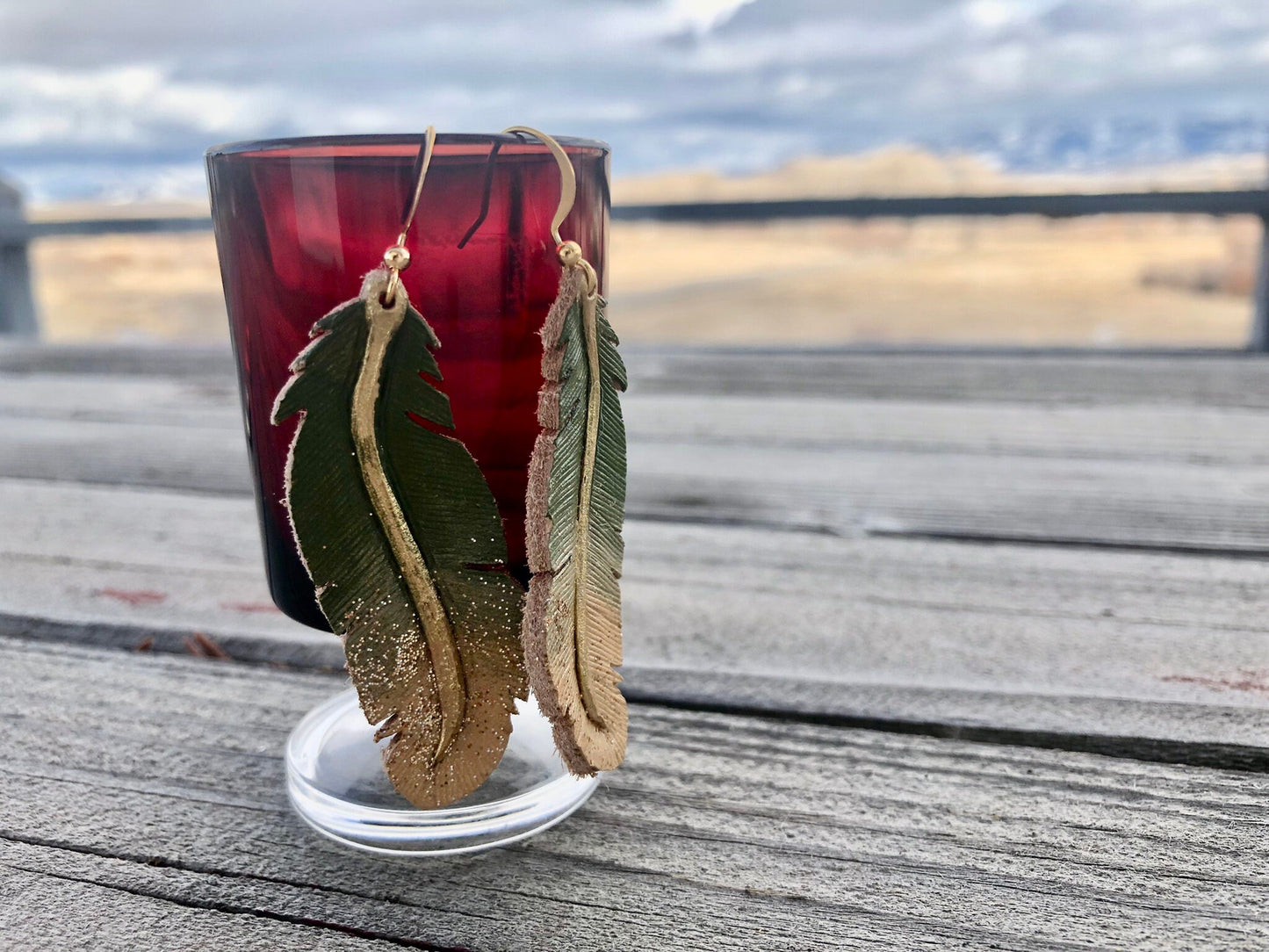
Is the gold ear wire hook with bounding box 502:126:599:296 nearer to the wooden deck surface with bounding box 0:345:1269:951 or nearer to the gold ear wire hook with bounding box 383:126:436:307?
the gold ear wire hook with bounding box 383:126:436:307

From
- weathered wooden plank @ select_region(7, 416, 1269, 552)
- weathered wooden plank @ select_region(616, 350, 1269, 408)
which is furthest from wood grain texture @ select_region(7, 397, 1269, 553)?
weathered wooden plank @ select_region(616, 350, 1269, 408)

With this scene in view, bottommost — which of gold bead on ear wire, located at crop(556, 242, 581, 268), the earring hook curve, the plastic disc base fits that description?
the plastic disc base

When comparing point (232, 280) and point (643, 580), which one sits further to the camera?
point (643, 580)

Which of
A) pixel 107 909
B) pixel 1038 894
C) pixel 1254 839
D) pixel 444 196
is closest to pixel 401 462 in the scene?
pixel 444 196

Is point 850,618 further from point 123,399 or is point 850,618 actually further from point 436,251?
point 123,399

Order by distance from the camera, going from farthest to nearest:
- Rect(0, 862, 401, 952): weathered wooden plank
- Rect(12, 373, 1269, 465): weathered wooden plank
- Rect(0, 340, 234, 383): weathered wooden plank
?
1. Rect(0, 340, 234, 383): weathered wooden plank
2. Rect(12, 373, 1269, 465): weathered wooden plank
3. Rect(0, 862, 401, 952): weathered wooden plank

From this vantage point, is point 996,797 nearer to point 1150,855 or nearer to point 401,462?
point 1150,855

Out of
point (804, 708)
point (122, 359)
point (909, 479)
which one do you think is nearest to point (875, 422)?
point (909, 479)

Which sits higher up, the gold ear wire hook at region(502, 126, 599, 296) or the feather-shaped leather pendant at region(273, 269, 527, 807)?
the gold ear wire hook at region(502, 126, 599, 296)
